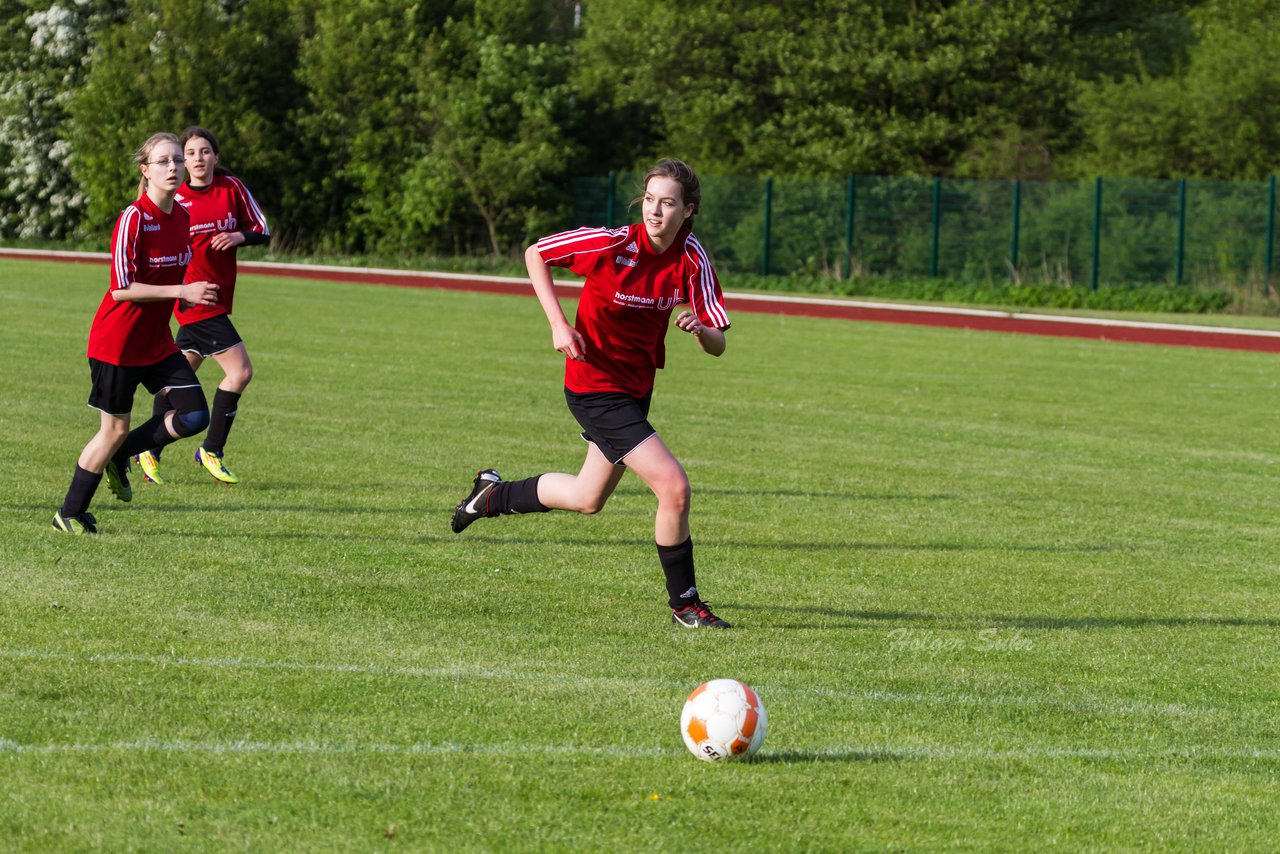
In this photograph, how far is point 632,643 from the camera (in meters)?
6.60

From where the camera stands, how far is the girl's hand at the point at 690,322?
6.68 meters

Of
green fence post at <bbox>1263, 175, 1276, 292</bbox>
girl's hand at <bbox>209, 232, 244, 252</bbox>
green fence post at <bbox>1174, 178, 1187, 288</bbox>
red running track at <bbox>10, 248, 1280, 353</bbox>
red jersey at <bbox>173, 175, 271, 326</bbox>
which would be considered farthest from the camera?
green fence post at <bbox>1174, 178, 1187, 288</bbox>

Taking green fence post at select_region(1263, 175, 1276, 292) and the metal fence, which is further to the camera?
the metal fence

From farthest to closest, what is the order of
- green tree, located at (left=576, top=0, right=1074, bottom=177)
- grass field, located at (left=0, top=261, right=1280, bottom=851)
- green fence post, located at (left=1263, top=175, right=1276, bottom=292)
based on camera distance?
green tree, located at (left=576, top=0, right=1074, bottom=177) → green fence post, located at (left=1263, top=175, right=1276, bottom=292) → grass field, located at (left=0, top=261, right=1280, bottom=851)

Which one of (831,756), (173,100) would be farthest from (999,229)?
(831,756)

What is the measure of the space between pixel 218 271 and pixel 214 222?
366 millimetres

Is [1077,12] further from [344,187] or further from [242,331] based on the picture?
[242,331]

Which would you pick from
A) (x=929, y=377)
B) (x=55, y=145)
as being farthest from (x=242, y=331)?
(x=55, y=145)

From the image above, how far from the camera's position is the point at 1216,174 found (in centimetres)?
3859

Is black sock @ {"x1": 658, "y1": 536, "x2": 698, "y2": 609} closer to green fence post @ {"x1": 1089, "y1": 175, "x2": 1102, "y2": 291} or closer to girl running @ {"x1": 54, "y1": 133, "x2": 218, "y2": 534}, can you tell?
girl running @ {"x1": 54, "y1": 133, "x2": 218, "y2": 534}

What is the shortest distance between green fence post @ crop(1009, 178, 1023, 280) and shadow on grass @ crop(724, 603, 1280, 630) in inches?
1179

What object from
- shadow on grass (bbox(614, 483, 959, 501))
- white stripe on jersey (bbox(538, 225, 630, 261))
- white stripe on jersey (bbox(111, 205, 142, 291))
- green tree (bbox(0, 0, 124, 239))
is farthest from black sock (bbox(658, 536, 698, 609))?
green tree (bbox(0, 0, 124, 239))

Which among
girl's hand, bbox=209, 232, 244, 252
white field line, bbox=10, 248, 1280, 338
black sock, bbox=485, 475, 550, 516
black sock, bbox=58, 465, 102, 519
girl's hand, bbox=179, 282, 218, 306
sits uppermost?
girl's hand, bbox=209, 232, 244, 252

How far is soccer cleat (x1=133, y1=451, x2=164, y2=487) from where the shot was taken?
403 inches
